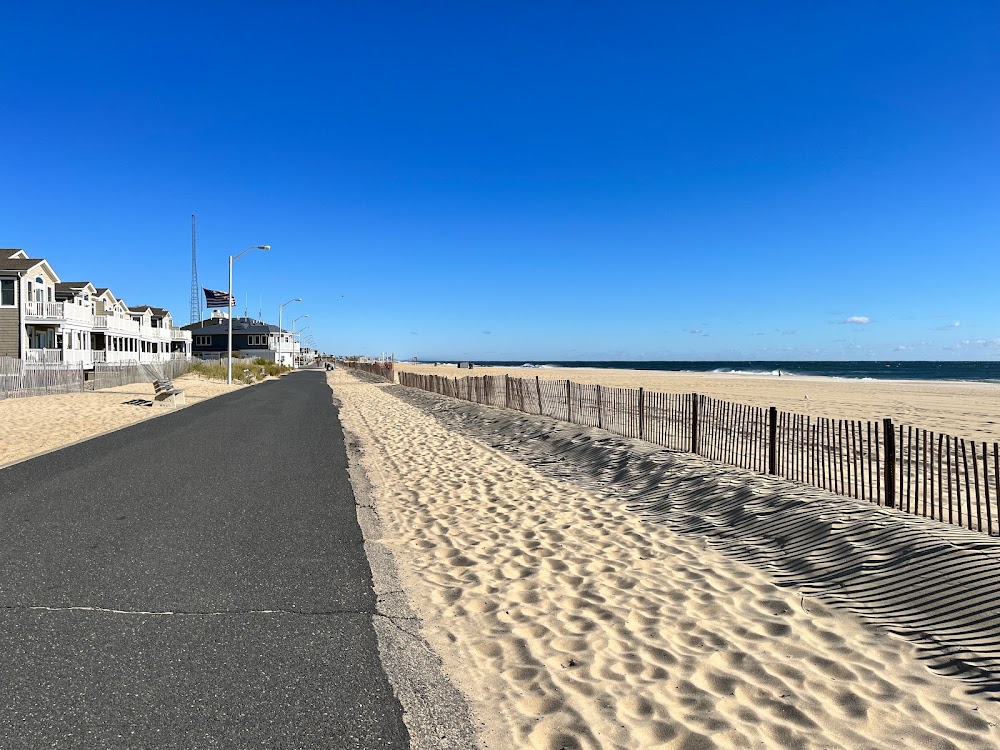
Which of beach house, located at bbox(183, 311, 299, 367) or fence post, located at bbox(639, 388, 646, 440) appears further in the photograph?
beach house, located at bbox(183, 311, 299, 367)

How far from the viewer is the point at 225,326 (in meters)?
95.6

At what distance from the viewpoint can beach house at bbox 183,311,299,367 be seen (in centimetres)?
9519

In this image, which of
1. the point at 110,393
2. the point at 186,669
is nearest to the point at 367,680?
the point at 186,669

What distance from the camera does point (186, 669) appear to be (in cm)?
370

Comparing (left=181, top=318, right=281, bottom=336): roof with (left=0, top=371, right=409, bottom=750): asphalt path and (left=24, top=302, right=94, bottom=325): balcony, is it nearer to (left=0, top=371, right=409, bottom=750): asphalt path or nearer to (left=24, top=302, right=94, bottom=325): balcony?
(left=24, top=302, right=94, bottom=325): balcony

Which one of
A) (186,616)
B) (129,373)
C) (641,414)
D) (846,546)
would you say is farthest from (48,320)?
(846,546)

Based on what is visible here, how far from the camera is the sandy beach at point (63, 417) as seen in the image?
12776 millimetres

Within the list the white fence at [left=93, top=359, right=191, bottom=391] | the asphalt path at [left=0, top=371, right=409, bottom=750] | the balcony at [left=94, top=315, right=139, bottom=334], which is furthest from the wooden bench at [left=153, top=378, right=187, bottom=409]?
the balcony at [left=94, top=315, right=139, bottom=334]

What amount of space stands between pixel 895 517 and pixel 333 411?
18936 mm

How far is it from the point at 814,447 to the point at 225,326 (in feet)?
328

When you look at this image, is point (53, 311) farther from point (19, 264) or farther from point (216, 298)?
point (216, 298)

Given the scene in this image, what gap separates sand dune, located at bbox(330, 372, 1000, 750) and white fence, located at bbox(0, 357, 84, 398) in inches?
891

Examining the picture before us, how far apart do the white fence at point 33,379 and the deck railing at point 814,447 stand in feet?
63.1

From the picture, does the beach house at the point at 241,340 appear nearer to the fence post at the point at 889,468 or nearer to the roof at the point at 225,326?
the roof at the point at 225,326
